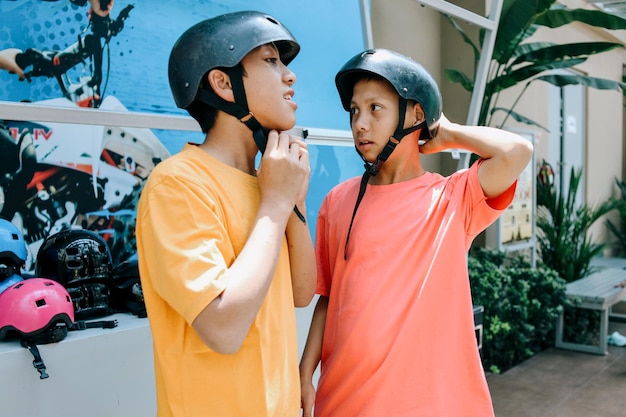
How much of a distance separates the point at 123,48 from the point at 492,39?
3.35m

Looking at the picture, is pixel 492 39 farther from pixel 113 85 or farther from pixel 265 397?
pixel 265 397

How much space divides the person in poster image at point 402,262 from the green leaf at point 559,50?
501 centimetres

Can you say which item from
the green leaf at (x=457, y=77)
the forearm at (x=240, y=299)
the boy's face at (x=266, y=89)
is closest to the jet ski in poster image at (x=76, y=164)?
the boy's face at (x=266, y=89)

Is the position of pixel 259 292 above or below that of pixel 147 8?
below

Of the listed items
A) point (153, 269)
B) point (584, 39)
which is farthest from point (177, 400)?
point (584, 39)

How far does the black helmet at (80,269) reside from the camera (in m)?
2.64

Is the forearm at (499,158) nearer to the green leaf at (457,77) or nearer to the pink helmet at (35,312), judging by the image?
the pink helmet at (35,312)

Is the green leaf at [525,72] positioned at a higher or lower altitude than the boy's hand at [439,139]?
higher

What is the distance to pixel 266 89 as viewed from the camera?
60.4 inches

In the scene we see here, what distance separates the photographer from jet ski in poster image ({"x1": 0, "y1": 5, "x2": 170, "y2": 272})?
2959mm

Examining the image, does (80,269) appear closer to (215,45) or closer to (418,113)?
(215,45)

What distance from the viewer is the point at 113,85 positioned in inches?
128

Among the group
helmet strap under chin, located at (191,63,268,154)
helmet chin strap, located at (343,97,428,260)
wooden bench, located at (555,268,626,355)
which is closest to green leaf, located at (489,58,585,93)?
wooden bench, located at (555,268,626,355)

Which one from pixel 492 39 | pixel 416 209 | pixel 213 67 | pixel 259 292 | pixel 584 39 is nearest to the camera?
pixel 259 292
